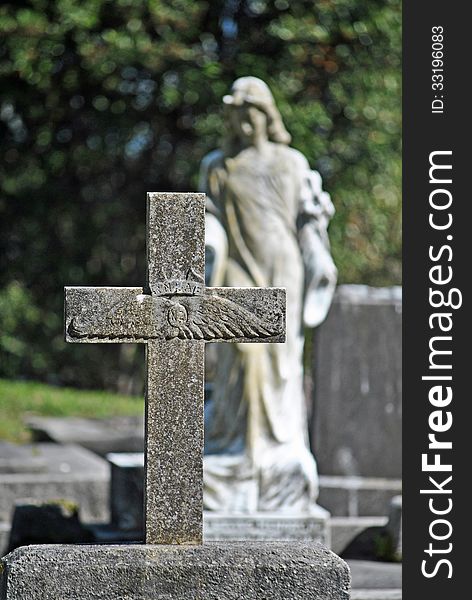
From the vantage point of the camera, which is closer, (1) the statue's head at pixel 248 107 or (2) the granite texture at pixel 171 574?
(2) the granite texture at pixel 171 574

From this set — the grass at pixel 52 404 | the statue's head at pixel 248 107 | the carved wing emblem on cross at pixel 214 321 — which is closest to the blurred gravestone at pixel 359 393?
the statue's head at pixel 248 107

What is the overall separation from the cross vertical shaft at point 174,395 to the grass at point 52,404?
9025 mm

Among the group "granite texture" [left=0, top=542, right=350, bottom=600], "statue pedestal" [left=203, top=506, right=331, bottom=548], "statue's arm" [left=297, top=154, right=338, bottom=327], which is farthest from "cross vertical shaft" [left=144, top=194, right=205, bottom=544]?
"statue's arm" [left=297, top=154, right=338, bottom=327]

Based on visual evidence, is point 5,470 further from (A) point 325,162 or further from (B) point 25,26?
(A) point 325,162

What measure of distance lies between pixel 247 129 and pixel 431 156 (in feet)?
4.98

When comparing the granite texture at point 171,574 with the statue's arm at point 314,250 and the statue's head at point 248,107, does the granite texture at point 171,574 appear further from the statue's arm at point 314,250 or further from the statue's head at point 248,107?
the statue's head at point 248,107

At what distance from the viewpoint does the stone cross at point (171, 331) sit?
4277 millimetres

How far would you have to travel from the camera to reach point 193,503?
429cm

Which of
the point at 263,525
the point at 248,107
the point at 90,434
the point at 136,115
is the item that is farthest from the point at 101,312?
the point at 136,115

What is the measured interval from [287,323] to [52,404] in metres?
7.42

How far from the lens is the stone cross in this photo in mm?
4277

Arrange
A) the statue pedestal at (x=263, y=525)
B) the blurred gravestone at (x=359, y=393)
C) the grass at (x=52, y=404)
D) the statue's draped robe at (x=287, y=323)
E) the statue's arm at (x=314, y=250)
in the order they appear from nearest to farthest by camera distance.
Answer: the statue pedestal at (x=263, y=525)
the statue's draped robe at (x=287, y=323)
the statue's arm at (x=314, y=250)
the blurred gravestone at (x=359, y=393)
the grass at (x=52, y=404)

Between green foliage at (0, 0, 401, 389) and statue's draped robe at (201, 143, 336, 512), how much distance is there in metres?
6.87

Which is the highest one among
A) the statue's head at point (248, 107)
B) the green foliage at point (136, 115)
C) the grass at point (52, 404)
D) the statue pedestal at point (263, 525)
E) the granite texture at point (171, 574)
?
the green foliage at point (136, 115)
